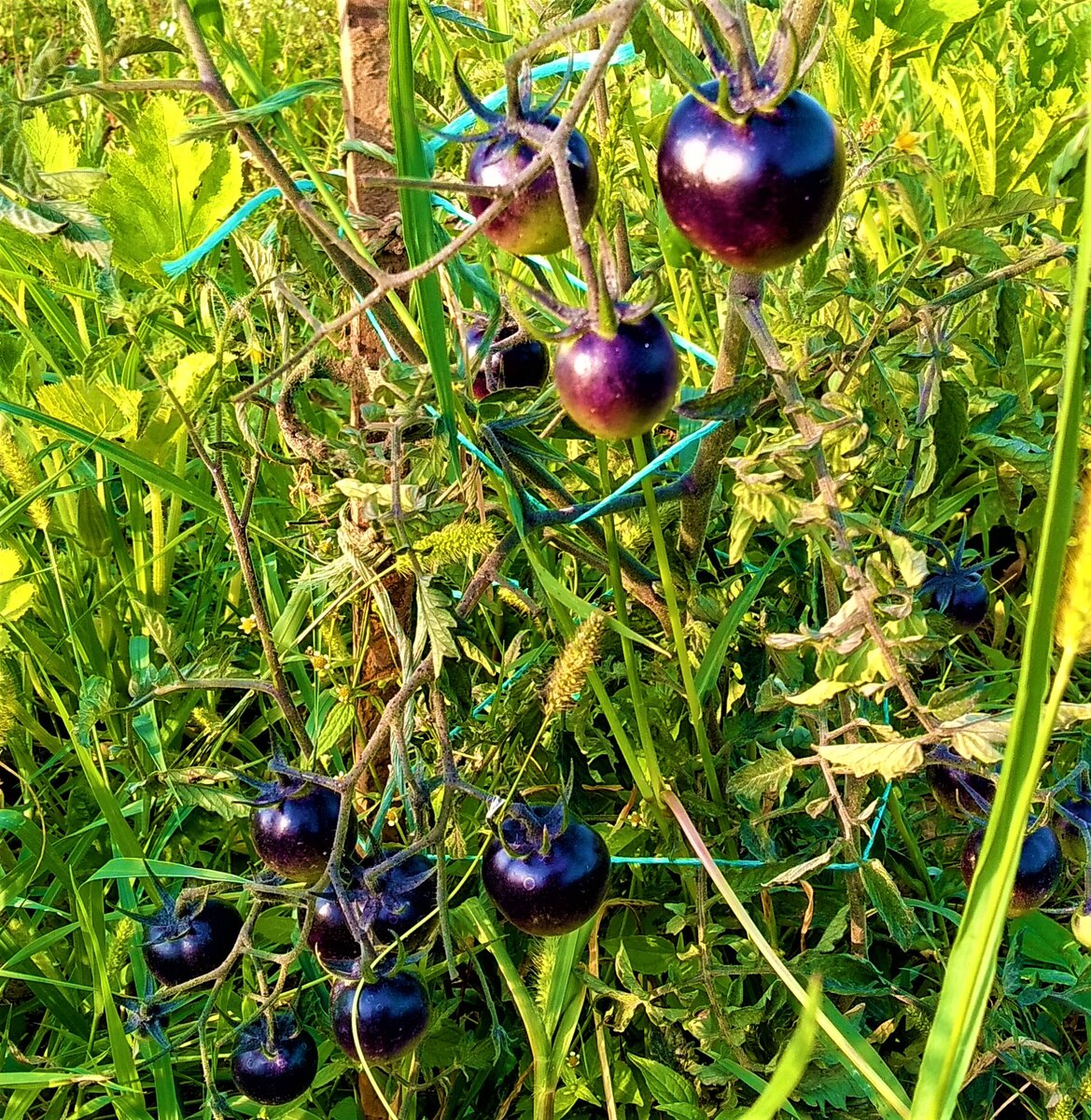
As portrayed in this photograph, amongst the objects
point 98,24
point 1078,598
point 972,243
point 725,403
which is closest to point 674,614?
point 725,403

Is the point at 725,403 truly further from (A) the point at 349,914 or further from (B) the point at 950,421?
(A) the point at 349,914

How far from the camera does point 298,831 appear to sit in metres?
0.95

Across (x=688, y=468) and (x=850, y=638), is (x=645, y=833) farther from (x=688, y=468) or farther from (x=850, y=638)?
(x=850, y=638)

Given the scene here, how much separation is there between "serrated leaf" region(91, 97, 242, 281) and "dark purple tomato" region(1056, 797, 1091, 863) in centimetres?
95

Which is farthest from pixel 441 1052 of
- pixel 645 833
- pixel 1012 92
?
pixel 1012 92

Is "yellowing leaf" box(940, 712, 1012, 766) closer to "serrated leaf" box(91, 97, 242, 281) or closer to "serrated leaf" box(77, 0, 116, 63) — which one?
"serrated leaf" box(77, 0, 116, 63)

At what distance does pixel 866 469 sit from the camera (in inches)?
39.0

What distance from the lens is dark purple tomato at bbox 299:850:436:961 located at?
0.94m

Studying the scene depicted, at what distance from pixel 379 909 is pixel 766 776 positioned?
33 cm

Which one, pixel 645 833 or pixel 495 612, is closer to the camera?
pixel 645 833

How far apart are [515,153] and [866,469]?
43 centimetres

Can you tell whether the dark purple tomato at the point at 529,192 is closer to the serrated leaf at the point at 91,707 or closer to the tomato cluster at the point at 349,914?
the tomato cluster at the point at 349,914

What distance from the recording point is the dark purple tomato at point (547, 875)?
→ 91cm

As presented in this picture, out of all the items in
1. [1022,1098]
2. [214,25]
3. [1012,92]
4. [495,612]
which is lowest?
[1022,1098]
